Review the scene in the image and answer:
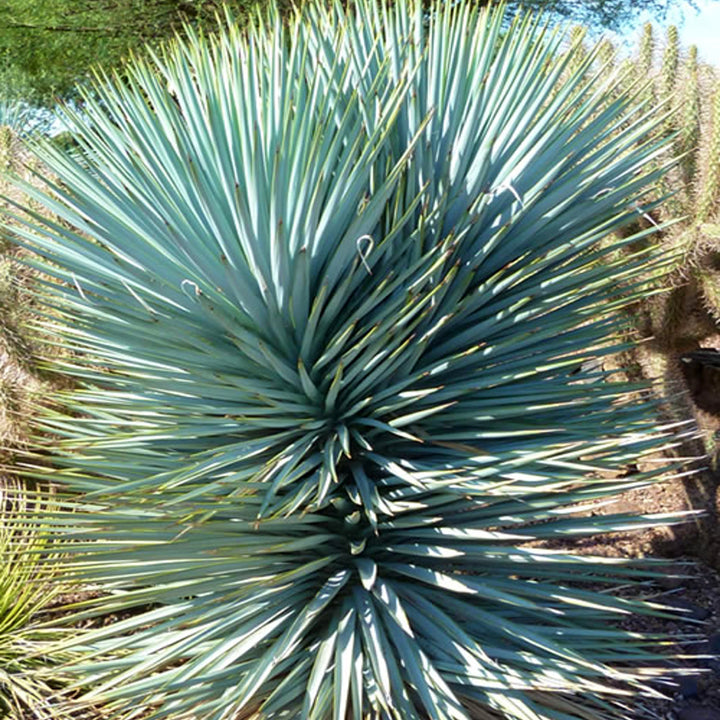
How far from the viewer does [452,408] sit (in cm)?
299

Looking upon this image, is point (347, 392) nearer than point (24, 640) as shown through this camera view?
Yes

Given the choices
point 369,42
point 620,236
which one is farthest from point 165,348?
point 620,236

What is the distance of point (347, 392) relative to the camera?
2.88 meters

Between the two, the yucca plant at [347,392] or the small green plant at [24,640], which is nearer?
the yucca plant at [347,392]

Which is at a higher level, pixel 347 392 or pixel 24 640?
pixel 347 392

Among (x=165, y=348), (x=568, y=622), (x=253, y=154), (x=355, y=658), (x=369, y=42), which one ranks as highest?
(x=369, y=42)

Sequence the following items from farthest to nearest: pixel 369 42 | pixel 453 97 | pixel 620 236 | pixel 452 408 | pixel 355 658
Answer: pixel 620 236
pixel 369 42
pixel 453 97
pixel 452 408
pixel 355 658

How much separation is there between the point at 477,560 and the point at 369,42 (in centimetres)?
193

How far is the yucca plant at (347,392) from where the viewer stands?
2.77 meters

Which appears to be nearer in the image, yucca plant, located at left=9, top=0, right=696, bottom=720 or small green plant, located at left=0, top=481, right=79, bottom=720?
yucca plant, located at left=9, top=0, right=696, bottom=720

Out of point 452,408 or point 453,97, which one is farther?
point 453,97

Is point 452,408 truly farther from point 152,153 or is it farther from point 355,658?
point 152,153

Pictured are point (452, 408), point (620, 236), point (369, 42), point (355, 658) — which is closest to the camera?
point (355, 658)

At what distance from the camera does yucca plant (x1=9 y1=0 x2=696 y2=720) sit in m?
2.77
